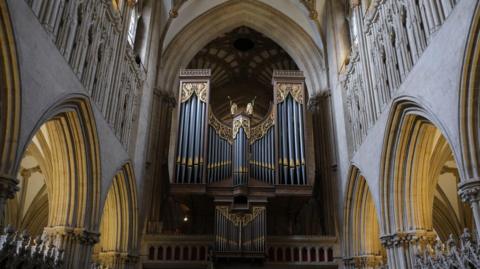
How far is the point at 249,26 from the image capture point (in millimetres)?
19875

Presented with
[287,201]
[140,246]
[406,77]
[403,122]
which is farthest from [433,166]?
[140,246]

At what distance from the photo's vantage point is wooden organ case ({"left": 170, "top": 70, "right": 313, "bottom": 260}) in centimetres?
1436

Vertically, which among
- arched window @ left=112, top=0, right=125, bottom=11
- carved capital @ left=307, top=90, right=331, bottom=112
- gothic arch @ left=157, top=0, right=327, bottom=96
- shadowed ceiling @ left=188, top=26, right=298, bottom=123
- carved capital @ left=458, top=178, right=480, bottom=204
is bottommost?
carved capital @ left=458, top=178, right=480, bottom=204

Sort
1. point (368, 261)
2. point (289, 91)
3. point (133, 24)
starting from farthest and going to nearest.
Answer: point (289, 91) → point (133, 24) → point (368, 261)

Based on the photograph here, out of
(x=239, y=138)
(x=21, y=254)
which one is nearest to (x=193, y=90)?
(x=239, y=138)

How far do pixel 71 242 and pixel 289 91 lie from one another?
9579mm

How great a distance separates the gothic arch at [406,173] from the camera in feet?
33.4

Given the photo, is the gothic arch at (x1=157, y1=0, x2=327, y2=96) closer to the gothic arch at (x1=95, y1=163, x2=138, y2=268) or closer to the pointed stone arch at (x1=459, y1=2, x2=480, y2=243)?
the gothic arch at (x1=95, y1=163, x2=138, y2=268)

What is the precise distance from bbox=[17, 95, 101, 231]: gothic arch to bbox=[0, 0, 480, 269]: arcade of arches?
34 millimetres

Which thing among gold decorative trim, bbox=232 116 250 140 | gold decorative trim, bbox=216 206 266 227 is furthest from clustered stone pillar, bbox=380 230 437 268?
gold decorative trim, bbox=232 116 250 140

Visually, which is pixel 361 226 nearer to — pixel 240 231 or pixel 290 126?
pixel 240 231

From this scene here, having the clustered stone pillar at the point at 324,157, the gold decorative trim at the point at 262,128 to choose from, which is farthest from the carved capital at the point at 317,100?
the gold decorative trim at the point at 262,128

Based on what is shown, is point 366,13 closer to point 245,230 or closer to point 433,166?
point 433,166

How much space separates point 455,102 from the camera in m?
7.66
